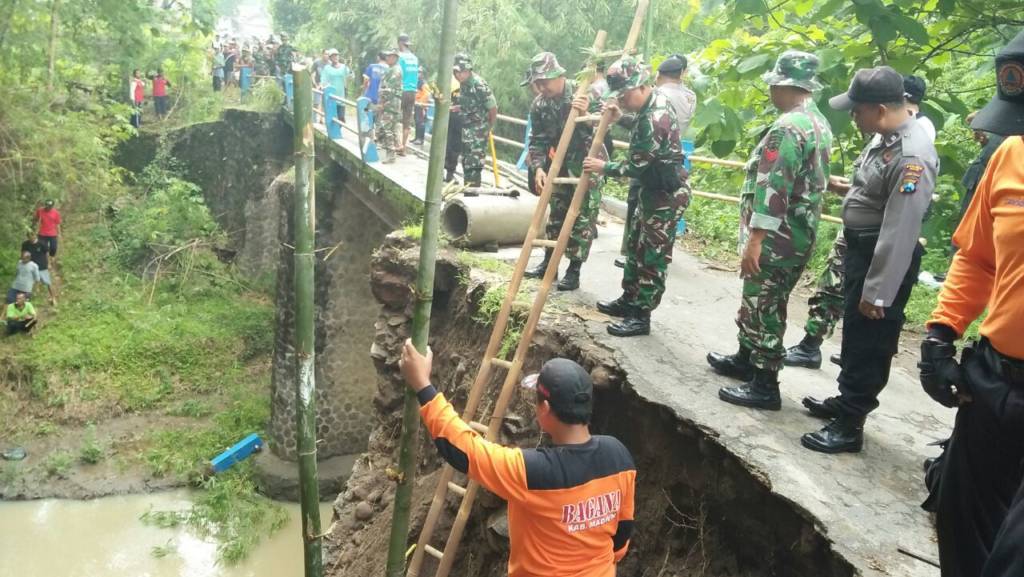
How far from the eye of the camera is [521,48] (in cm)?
1653

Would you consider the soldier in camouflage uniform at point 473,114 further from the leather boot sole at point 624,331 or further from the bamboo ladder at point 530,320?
the bamboo ladder at point 530,320

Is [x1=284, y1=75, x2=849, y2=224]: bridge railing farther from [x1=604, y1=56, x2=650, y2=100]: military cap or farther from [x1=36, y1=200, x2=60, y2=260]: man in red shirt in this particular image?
[x1=36, y1=200, x2=60, y2=260]: man in red shirt

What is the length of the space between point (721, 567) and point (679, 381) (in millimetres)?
1114

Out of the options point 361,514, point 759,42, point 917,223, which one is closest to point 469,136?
point 361,514

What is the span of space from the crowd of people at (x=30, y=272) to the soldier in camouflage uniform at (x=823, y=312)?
14.2 meters

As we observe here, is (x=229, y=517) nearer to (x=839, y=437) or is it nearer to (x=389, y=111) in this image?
(x=389, y=111)

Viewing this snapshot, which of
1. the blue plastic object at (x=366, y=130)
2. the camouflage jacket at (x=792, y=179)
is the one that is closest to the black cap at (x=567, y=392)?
the camouflage jacket at (x=792, y=179)

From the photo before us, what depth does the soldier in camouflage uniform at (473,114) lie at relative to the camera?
962 cm

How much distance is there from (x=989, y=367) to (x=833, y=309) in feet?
9.23

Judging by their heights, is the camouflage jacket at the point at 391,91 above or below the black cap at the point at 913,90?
below

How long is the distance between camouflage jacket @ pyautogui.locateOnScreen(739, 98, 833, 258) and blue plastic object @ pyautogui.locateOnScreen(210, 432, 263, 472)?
11.4 metres

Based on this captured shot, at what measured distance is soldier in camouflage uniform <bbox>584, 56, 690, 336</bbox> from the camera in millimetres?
4648

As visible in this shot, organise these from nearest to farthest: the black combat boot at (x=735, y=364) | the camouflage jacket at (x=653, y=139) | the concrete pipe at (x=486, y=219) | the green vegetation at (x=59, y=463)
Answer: the black combat boot at (x=735, y=364)
the camouflage jacket at (x=653, y=139)
the concrete pipe at (x=486, y=219)
the green vegetation at (x=59, y=463)

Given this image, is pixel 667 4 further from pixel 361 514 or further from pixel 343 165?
pixel 361 514
